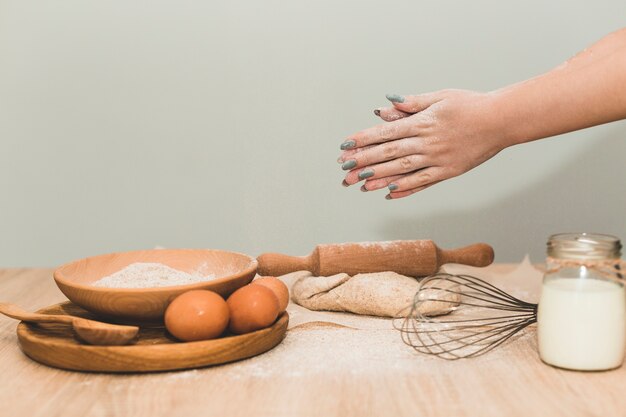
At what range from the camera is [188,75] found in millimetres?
1491

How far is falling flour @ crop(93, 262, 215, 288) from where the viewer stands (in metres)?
0.94

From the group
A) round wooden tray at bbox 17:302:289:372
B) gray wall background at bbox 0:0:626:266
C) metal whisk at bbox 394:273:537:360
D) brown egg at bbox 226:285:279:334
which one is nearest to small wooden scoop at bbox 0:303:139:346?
round wooden tray at bbox 17:302:289:372

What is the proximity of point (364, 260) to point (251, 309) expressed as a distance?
354 mm

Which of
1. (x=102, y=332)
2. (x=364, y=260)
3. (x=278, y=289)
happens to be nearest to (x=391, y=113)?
(x=364, y=260)

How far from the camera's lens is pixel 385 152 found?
110 centimetres

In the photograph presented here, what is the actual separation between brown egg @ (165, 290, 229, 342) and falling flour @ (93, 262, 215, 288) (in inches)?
3.1

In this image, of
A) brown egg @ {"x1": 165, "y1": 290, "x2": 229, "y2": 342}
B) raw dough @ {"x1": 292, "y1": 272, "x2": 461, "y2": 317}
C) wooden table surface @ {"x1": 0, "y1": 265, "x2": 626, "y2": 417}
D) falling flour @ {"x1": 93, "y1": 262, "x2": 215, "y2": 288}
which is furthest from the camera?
raw dough @ {"x1": 292, "y1": 272, "x2": 461, "y2": 317}

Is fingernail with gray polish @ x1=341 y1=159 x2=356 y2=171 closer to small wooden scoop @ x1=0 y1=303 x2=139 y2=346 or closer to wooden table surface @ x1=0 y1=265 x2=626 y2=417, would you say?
wooden table surface @ x1=0 y1=265 x2=626 y2=417

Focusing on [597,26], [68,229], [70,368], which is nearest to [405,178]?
[70,368]

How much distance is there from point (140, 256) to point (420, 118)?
502 mm

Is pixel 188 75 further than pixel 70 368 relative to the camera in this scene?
Yes

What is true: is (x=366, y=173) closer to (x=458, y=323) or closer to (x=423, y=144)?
(x=423, y=144)

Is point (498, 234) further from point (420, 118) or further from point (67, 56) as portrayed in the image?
point (67, 56)

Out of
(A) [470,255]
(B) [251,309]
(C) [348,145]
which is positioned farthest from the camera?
(A) [470,255]
